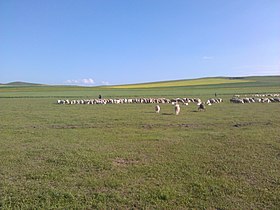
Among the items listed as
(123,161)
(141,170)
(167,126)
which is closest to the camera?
(141,170)

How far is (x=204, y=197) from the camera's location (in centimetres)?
586

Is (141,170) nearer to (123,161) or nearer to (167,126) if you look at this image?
(123,161)

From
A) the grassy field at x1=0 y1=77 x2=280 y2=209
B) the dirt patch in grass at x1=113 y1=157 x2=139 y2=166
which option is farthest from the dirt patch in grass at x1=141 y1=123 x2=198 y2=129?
the dirt patch in grass at x1=113 y1=157 x2=139 y2=166

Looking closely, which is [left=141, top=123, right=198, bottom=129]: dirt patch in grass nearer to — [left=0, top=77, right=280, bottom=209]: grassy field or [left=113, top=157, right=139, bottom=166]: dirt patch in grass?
[left=0, top=77, right=280, bottom=209]: grassy field

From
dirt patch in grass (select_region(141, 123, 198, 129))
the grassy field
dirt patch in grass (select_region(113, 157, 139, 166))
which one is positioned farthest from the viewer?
dirt patch in grass (select_region(141, 123, 198, 129))

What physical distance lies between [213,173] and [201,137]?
15.4 ft

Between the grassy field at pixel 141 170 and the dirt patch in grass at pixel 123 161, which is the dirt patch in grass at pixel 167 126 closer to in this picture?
the grassy field at pixel 141 170

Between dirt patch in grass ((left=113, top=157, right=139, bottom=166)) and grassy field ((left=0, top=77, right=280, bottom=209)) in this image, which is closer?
grassy field ((left=0, top=77, right=280, bottom=209))

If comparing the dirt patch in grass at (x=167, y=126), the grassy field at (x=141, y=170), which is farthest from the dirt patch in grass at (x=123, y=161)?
the dirt patch in grass at (x=167, y=126)

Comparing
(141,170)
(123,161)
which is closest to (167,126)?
(123,161)

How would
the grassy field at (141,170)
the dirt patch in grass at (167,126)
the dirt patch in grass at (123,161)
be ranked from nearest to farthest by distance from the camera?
the grassy field at (141,170), the dirt patch in grass at (123,161), the dirt patch in grass at (167,126)

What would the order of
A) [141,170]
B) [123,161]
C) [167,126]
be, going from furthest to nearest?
[167,126], [123,161], [141,170]

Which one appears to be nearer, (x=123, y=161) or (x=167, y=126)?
(x=123, y=161)

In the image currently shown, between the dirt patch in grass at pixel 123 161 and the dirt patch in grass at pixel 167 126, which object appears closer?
the dirt patch in grass at pixel 123 161
